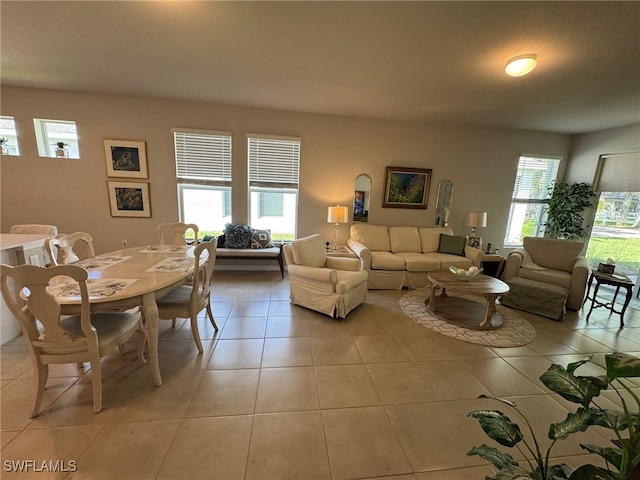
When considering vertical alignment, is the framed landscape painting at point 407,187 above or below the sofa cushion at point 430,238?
above

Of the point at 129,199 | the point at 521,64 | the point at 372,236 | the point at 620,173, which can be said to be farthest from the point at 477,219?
the point at 129,199

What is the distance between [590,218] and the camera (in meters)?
4.70

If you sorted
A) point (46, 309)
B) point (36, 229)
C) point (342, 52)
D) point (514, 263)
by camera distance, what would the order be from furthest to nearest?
point (514, 263) → point (36, 229) → point (342, 52) → point (46, 309)

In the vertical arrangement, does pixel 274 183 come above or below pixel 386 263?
above

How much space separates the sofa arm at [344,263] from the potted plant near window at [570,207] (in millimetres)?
4094

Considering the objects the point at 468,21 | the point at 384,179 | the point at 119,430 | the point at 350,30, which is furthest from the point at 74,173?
the point at 468,21

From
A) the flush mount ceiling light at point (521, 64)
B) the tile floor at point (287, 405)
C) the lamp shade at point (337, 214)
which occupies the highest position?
the flush mount ceiling light at point (521, 64)

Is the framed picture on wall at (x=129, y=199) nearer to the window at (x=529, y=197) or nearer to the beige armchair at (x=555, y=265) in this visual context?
the beige armchair at (x=555, y=265)

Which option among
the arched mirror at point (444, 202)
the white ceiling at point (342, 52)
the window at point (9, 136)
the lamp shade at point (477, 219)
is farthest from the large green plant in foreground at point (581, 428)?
the window at point (9, 136)

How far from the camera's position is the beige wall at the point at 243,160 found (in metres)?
3.94

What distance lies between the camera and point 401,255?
4277 mm

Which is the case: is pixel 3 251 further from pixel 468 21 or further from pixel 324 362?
pixel 468 21

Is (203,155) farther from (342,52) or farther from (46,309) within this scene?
(46,309)

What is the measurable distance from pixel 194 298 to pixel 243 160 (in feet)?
9.30
